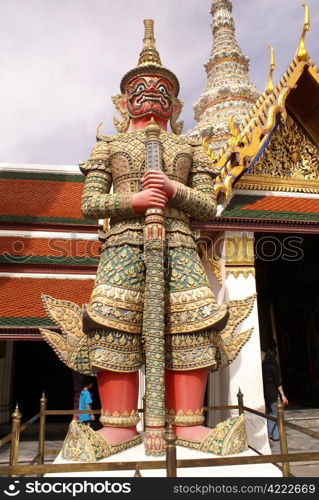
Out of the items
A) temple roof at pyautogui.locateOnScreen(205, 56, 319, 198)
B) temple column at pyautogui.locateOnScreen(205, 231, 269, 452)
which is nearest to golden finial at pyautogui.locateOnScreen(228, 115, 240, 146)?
temple roof at pyautogui.locateOnScreen(205, 56, 319, 198)

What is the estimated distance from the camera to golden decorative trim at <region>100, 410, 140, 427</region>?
3043 millimetres

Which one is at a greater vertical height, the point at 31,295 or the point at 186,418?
the point at 31,295

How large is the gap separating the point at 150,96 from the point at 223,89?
20.3 m

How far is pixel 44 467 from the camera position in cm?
208

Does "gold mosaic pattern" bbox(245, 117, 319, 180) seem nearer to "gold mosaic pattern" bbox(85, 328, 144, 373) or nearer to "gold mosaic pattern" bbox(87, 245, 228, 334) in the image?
"gold mosaic pattern" bbox(87, 245, 228, 334)

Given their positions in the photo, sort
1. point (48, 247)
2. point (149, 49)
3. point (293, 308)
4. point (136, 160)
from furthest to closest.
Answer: point (293, 308) → point (48, 247) → point (149, 49) → point (136, 160)

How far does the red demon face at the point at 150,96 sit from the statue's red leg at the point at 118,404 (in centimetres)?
236

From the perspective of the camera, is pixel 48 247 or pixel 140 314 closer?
pixel 140 314

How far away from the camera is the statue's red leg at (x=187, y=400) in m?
3.11

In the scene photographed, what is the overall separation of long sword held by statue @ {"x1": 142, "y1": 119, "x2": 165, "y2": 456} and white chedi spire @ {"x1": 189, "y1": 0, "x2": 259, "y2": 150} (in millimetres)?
17687

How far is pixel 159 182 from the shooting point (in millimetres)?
3299

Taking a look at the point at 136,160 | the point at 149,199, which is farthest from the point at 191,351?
the point at 136,160

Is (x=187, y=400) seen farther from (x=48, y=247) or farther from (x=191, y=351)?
(x=48, y=247)

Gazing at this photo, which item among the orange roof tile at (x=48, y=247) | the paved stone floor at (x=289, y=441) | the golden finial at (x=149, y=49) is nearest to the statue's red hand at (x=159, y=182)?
the golden finial at (x=149, y=49)
